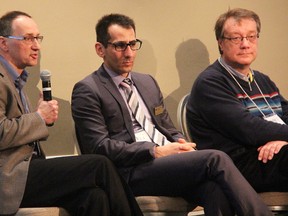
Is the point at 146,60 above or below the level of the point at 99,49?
below

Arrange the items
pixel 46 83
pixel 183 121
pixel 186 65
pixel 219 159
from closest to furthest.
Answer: pixel 46 83
pixel 219 159
pixel 183 121
pixel 186 65

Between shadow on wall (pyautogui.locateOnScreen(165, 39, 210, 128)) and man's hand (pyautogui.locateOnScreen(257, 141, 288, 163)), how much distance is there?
1.07 metres

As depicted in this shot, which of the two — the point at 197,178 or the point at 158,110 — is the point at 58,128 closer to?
the point at 158,110

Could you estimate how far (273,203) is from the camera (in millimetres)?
3330

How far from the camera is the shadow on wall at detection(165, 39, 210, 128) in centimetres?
441

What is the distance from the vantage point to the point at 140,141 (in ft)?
11.1

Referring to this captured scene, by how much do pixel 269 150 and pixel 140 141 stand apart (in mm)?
697

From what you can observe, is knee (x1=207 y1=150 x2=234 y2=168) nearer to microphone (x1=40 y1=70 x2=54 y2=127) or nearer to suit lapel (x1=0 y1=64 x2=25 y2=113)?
microphone (x1=40 y1=70 x2=54 y2=127)

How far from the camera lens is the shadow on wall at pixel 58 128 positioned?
12.4ft

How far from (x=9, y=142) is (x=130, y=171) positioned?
0.67 m

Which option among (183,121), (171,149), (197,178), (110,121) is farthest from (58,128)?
(197,178)

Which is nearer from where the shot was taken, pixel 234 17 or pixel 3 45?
pixel 3 45

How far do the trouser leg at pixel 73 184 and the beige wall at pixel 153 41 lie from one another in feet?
1.85

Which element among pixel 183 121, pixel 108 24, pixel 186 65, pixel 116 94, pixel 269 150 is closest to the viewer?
pixel 269 150
